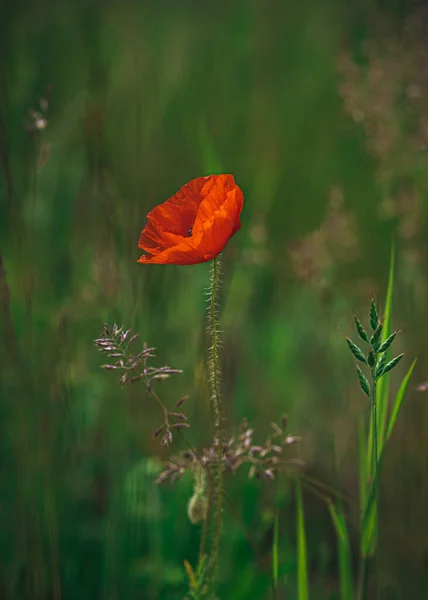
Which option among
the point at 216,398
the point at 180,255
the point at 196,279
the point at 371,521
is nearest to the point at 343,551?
the point at 371,521

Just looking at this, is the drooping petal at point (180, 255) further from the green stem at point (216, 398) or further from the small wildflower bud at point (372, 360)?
the small wildflower bud at point (372, 360)

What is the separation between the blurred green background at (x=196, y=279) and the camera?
1.58 m

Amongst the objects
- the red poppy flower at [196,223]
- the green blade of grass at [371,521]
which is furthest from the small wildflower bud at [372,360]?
the red poppy flower at [196,223]

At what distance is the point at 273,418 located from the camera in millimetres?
1999

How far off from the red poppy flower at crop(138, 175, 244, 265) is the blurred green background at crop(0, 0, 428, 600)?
34cm

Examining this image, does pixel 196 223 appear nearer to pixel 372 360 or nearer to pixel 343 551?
pixel 372 360

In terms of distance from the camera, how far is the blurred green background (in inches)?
62.1

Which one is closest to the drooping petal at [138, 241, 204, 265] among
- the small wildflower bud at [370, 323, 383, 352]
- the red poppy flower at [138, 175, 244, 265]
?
the red poppy flower at [138, 175, 244, 265]

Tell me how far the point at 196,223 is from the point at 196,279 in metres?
1.27

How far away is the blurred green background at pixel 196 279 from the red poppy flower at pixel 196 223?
34 cm

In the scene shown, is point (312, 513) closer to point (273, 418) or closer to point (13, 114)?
point (273, 418)

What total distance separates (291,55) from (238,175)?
123 centimetres

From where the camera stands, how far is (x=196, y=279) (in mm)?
2389

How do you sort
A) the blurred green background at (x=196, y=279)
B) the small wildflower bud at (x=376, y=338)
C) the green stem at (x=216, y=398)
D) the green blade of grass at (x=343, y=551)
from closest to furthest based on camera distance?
the small wildflower bud at (x=376, y=338) → the green stem at (x=216, y=398) → the green blade of grass at (x=343, y=551) → the blurred green background at (x=196, y=279)
